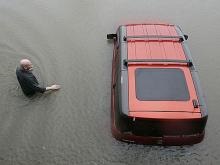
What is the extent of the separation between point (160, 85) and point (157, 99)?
364 millimetres

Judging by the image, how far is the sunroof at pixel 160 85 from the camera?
25.7ft

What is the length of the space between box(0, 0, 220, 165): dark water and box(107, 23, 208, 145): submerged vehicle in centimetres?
A: 71

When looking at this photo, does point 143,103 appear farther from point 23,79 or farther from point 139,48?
point 23,79

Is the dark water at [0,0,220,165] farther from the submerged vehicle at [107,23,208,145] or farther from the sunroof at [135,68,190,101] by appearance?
the sunroof at [135,68,190,101]

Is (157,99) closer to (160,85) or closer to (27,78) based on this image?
(160,85)

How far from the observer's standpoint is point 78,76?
10.9 meters

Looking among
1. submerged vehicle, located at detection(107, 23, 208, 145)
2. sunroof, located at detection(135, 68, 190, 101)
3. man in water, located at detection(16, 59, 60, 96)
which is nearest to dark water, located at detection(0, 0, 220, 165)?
man in water, located at detection(16, 59, 60, 96)

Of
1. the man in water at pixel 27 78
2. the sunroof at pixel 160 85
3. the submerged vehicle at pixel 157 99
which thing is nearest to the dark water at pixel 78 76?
the man in water at pixel 27 78

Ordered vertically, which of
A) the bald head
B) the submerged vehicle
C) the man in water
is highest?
the bald head

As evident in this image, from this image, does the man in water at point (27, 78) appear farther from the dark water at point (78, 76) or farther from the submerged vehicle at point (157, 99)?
the submerged vehicle at point (157, 99)

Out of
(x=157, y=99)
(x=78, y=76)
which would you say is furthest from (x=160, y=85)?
(x=78, y=76)

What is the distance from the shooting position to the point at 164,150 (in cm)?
862

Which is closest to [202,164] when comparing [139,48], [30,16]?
[139,48]

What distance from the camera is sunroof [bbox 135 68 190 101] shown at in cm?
782
